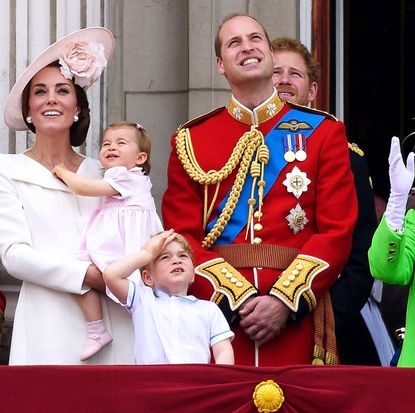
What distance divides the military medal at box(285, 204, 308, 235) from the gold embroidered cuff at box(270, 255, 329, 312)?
143mm

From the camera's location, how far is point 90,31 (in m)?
6.74

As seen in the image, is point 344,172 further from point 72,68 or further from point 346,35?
point 346,35

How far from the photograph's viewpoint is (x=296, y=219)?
6535mm

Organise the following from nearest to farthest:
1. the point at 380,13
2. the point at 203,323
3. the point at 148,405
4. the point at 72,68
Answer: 1. the point at 148,405
2. the point at 203,323
3. the point at 72,68
4. the point at 380,13

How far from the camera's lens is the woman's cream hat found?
21.9 ft

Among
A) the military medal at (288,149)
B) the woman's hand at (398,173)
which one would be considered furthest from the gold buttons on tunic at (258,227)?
the woman's hand at (398,173)

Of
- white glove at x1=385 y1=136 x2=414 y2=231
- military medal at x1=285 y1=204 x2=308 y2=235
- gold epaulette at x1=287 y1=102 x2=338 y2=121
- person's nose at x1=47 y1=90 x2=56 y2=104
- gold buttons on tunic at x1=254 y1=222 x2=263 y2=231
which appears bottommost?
gold buttons on tunic at x1=254 y1=222 x2=263 y2=231

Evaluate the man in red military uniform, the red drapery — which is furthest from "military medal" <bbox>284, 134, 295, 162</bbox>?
the red drapery

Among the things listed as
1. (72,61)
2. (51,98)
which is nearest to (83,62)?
(72,61)

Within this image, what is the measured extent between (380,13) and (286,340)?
10.2 ft

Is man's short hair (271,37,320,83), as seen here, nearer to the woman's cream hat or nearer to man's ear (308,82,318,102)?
man's ear (308,82,318,102)

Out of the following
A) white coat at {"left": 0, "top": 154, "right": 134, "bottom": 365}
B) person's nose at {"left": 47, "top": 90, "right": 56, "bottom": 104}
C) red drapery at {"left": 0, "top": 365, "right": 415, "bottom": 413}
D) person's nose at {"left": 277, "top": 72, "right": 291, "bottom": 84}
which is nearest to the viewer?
red drapery at {"left": 0, "top": 365, "right": 415, "bottom": 413}

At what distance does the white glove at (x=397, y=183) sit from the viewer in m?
5.88

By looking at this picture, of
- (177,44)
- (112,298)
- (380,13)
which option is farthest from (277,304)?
(380,13)
